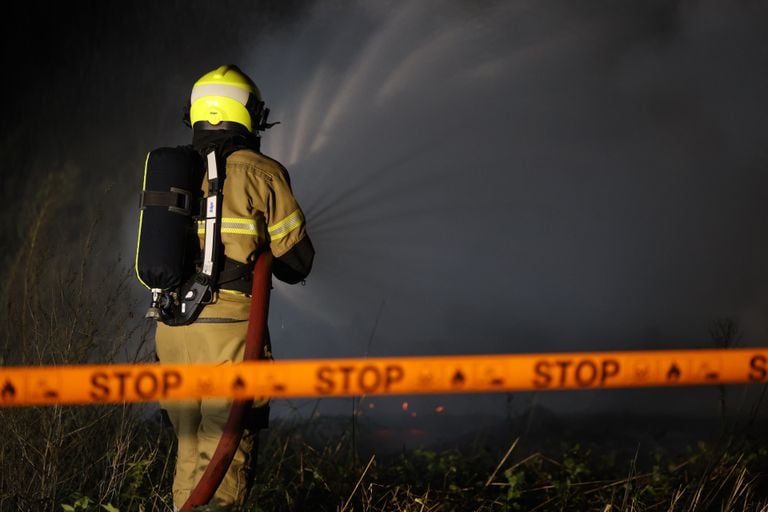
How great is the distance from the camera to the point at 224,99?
169 inches

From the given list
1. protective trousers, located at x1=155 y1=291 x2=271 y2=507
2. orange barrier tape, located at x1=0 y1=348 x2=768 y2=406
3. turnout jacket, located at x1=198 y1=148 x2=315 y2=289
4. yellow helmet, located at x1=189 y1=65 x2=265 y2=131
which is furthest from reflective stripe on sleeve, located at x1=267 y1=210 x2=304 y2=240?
orange barrier tape, located at x1=0 y1=348 x2=768 y2=406

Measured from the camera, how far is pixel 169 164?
403 cm

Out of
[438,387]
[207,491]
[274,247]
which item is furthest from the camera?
[274,247]

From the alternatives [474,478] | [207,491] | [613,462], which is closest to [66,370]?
[207,491]

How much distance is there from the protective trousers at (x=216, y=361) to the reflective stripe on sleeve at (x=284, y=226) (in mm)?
338

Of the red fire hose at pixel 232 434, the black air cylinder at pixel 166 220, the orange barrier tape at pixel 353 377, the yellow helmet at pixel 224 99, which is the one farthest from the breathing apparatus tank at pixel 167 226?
the orange barrier tape at pixel 353 377

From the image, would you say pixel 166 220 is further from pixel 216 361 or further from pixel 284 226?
pixel 216 361

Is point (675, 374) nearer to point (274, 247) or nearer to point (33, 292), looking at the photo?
point (274, 247)

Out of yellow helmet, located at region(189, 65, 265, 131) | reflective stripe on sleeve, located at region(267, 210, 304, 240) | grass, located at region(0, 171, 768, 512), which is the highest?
yellow helmet, located at region(189, 65, 265, 131)

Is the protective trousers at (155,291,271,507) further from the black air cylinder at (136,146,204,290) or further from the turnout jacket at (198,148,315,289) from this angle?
the black air cylinder at (136,146,204,290)

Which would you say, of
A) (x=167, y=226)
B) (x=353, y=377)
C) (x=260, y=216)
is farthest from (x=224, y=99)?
(x=353, y=377)

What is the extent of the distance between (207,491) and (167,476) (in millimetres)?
1580

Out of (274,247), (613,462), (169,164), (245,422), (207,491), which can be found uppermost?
(169,164)

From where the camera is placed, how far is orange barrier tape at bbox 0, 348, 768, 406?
9.67 feet
